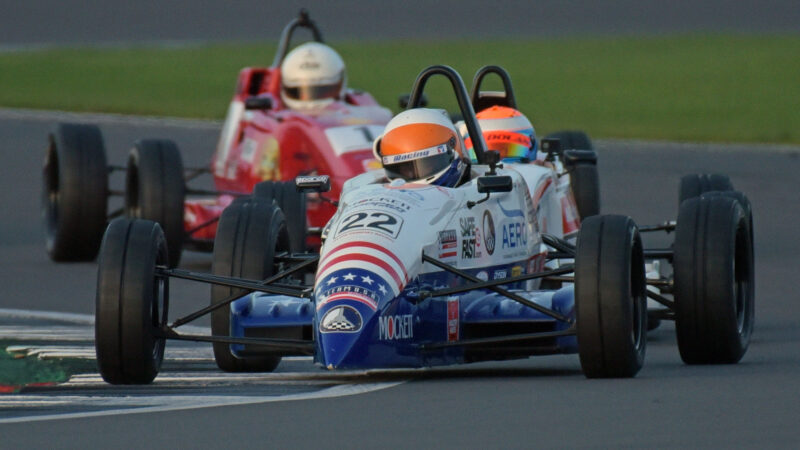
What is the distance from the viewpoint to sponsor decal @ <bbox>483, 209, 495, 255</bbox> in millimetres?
11430

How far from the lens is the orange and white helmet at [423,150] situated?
38.5 feet

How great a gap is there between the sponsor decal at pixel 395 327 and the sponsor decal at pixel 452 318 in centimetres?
38

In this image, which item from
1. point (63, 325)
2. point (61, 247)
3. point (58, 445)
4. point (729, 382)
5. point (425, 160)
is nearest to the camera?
point (58, 445)

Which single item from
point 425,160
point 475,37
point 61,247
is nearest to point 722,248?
point 425,160

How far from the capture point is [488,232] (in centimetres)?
1148

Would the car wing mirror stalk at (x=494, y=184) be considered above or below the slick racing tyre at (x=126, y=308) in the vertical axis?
above

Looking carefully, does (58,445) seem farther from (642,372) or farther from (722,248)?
(722,248)

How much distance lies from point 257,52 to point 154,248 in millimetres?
40209

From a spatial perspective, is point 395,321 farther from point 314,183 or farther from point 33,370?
point 33,370

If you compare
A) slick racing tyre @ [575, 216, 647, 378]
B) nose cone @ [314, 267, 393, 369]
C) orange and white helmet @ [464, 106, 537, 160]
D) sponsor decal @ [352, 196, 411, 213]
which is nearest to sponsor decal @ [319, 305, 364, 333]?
nose cone @ [314, 267, 393, 369]

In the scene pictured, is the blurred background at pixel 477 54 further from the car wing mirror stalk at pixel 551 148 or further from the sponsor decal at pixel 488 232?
the sponsor decal at pixel 488 232

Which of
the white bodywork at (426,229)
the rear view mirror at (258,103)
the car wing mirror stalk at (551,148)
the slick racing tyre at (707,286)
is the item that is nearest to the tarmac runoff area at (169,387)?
the white bodywork at (426,229)

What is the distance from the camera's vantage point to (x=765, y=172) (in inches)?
1049

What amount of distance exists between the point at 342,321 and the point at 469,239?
167 centimetres
